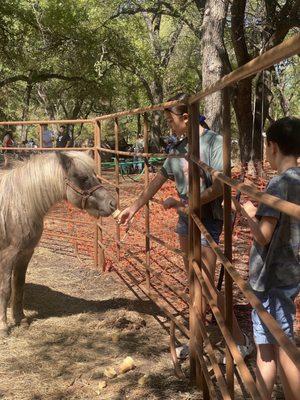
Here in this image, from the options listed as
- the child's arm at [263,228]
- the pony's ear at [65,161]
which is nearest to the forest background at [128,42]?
the pony's ear at [65,161]

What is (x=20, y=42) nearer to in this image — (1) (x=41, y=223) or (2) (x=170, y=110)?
(1) (x=41, y=223)

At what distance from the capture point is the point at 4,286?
4082mm

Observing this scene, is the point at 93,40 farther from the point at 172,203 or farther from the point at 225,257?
Answer: the point at 225,257

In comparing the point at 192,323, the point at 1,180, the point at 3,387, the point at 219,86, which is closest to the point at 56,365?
the point at 3,387

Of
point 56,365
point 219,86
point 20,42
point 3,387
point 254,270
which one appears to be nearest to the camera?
point 219,86

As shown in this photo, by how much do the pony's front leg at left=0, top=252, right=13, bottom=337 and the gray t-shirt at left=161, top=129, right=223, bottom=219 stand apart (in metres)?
1.65

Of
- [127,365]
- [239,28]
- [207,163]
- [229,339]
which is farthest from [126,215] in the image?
[239,28]

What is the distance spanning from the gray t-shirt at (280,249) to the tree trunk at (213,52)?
4906mm

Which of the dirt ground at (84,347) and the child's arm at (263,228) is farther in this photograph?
the dirt ground at (84,347)

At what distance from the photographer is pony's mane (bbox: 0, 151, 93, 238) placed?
4.05m

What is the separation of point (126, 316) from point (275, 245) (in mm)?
2665

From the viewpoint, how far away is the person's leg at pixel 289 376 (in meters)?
1.99

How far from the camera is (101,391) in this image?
3.15 meters

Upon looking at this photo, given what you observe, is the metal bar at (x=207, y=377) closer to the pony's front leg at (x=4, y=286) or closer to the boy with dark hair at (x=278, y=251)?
the boy with dark hair at (x=278, y=251)
